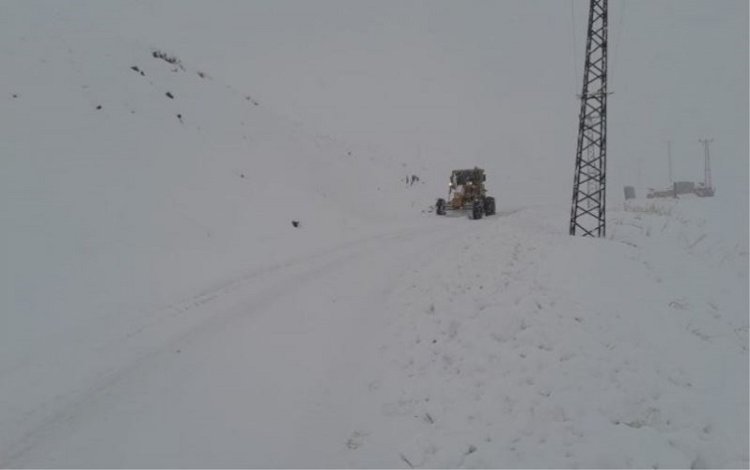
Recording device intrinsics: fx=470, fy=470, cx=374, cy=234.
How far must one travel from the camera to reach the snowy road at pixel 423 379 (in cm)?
553

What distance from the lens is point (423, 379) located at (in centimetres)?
721

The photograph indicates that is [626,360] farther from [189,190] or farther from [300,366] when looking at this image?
[189,190]

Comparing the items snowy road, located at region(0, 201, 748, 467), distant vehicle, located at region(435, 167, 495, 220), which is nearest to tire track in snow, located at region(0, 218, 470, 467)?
snowy road, located at region(0, 201, 748, 467)

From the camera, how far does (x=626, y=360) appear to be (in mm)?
6773

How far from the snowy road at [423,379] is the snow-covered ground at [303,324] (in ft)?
0.12

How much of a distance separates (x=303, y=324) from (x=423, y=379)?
320 cm

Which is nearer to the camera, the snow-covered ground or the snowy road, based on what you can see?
the snowy road

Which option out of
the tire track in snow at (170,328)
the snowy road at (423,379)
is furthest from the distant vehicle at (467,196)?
the snowy road at (423,379)

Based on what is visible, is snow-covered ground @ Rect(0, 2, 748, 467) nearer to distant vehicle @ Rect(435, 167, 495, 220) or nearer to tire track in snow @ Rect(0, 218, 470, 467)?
tire track in snow @ Rect(0, 218, 470, 467)

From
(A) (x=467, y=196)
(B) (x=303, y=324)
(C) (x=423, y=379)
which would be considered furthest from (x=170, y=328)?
(A) (x=467, y=196)

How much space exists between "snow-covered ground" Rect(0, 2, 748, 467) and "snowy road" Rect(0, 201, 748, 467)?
0.04m

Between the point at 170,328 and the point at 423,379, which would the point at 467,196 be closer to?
the point at 170,328

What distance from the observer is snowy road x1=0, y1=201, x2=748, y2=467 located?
553 centimetres

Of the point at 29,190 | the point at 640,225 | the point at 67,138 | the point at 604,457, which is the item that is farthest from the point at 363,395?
the point at 640,225
